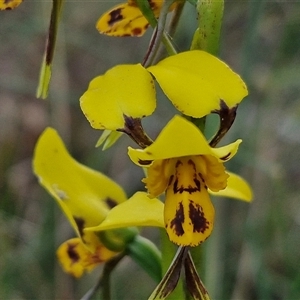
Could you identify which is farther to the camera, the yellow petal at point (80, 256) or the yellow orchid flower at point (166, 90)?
the yellow petal at point (80, 256)

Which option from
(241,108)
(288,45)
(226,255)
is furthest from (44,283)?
(288,45)

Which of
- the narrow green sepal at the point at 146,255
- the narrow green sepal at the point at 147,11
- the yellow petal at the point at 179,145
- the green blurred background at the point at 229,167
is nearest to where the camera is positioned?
the yellow petal at the point at 179,145

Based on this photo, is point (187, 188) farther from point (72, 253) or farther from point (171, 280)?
point (72, 253)

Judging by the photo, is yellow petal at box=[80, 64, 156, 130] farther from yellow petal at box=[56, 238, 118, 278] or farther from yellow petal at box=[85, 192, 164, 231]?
yellow petal at box=[56, 238, 118, 278]

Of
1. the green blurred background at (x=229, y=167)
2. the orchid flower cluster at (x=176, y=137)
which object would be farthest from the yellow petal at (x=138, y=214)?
the green blurred background at (x=229, y=167)

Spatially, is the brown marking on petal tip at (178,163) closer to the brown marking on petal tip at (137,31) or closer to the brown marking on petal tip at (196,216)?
the brown marking on petal tip at (196,216)

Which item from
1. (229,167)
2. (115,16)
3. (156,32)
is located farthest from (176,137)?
(229,167)
